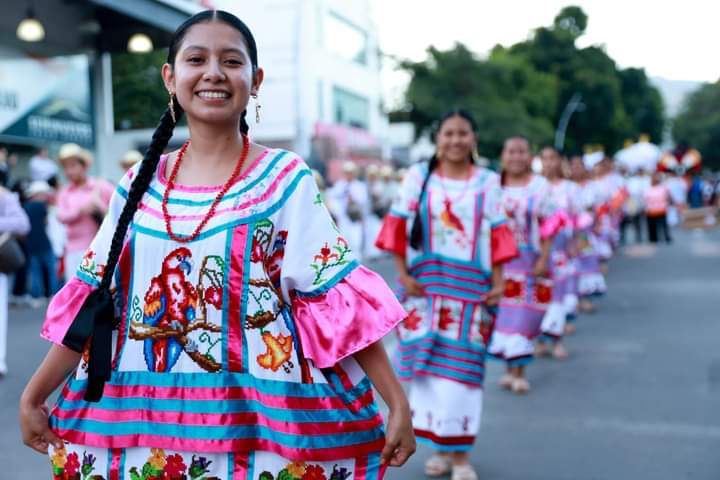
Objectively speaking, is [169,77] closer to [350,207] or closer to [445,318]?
[445,318]

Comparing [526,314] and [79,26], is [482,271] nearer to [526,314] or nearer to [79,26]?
[526,314]

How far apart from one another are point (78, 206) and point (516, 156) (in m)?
4.18

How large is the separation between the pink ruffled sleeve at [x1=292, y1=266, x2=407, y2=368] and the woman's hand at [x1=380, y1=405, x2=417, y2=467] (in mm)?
201

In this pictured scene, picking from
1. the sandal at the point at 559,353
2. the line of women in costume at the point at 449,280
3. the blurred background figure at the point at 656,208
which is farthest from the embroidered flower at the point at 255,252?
the blurred background figure at the point at 656,208

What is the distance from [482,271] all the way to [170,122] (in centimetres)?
271

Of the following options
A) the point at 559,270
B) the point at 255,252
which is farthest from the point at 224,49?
the point at 559,270

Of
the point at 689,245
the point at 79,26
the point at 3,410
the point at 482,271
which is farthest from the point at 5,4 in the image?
the point at 689,245

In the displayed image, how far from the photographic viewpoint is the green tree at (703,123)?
82938mm

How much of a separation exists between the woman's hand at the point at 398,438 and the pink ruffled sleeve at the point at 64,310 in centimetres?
84

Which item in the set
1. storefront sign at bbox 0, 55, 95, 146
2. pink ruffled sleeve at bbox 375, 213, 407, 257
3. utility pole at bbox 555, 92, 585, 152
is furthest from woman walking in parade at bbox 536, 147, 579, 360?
utility pole at bbox 555, 92, 585, 152

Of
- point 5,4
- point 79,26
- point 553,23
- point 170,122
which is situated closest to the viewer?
point 170,122

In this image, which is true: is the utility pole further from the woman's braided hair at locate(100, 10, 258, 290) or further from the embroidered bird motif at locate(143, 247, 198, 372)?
the embroidered bird motif at locate(143, 247, 198, 372)

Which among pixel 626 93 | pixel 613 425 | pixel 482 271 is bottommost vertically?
pixel 613 425

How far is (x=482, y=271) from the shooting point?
5.07 metres
